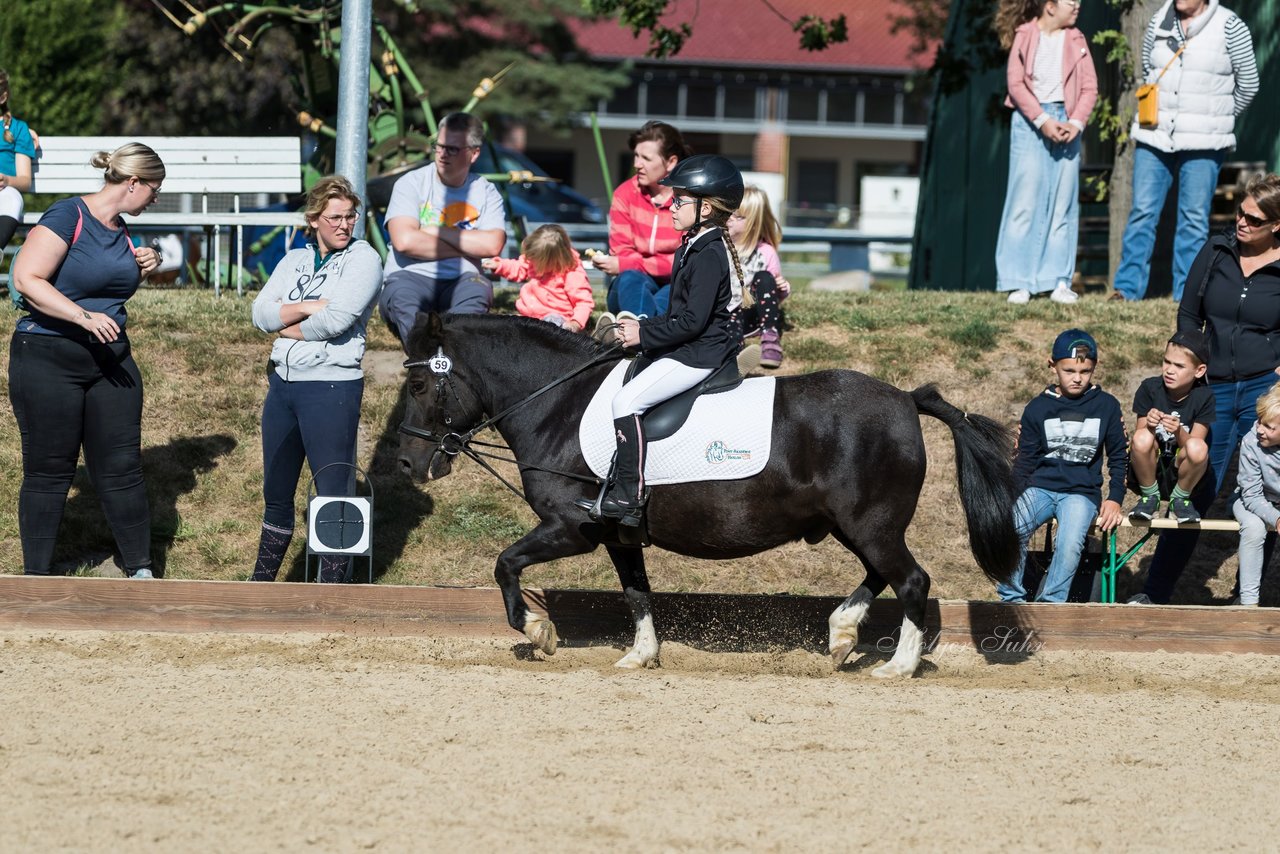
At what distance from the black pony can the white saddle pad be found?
0.19 feet

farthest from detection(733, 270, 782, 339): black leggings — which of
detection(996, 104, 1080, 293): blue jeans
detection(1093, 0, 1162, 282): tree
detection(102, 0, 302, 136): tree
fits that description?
detection(102, 0, 302, 136): tree

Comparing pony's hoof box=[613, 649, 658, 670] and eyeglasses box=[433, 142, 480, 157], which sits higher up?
eyeglasses box=[433, 142, 480, 157]

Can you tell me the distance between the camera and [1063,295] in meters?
11.6

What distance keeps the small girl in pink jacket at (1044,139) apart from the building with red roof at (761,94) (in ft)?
107

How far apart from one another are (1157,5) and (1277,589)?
18.5 ft

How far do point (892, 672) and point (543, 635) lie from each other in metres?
→ 1.60

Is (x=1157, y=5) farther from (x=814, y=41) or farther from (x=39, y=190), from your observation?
(x=39, y=190)

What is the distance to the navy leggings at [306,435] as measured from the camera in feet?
25.4

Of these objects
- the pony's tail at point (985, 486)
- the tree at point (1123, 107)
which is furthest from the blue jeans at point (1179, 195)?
the pony's tail at point (985, 486)

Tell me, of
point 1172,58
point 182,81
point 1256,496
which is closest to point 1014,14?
point 1172,58

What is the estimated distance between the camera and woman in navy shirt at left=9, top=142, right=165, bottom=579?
7.43 meters

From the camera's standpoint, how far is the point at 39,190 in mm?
12133

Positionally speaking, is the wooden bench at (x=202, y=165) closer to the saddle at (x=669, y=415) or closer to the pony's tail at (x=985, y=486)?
the saddle at (x=669, y=415)

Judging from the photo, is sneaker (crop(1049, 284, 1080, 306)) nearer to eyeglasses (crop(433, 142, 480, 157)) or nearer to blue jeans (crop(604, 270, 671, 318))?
blue jeans (crop(604, 270, 671, 318))
